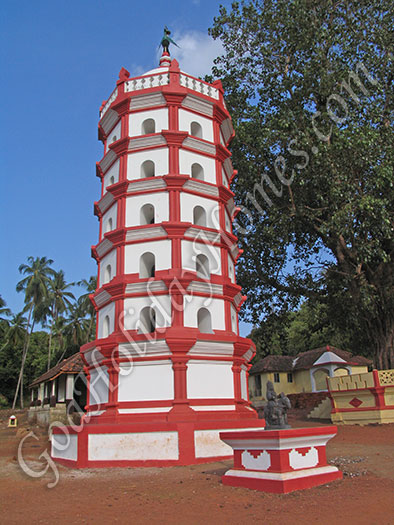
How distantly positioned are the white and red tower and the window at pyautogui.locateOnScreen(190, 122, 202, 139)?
0.03 meters

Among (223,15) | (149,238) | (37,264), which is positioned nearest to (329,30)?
(223,15)

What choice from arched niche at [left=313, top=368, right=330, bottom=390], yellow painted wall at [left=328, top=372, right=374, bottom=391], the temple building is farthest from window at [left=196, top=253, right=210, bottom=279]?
arched niche at [left=313, top=368, right=330, bottom=390]

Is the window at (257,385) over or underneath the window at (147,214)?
underneath

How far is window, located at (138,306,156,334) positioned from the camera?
13.8m

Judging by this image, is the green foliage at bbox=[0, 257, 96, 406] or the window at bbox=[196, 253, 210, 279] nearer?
the window at bbox=[196, 253, 210, 279]

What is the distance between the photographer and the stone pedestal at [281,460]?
8.00 m

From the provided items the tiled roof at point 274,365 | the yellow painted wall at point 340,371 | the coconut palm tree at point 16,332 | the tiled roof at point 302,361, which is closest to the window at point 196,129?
the tiled roof at point 302,361

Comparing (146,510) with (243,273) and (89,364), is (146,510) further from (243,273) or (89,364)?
(243,273)

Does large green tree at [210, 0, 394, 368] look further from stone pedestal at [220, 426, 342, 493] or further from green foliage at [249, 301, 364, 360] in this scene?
stone pedestal at [220, 426, 342, 493]

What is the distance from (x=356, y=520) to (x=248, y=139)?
51.1 ft

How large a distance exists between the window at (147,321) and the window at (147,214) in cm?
280

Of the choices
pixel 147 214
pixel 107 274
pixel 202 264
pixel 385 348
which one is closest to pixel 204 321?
pixel 202 264

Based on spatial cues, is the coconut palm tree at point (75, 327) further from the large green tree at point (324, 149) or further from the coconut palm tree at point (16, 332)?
the large green tree at point (324, 149)

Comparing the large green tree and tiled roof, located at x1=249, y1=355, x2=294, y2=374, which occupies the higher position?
the large green tree
